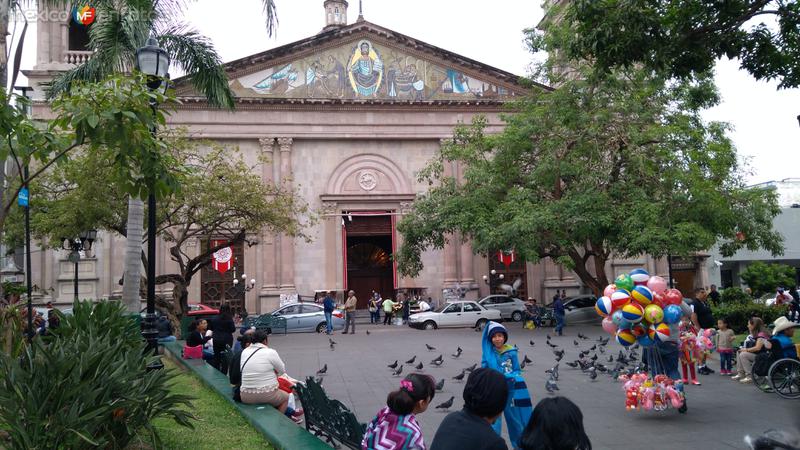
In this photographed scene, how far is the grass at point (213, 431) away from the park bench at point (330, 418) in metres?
0.61

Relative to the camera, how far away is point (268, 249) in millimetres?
33688

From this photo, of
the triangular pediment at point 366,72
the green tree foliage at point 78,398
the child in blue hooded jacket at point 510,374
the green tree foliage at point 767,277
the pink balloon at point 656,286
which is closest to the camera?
the green tree foliage at point 78,398

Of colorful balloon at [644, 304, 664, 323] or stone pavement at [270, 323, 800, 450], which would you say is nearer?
stone pavement at [270, 323, 800, 450]

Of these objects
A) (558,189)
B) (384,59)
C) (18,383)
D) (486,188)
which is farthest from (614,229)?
(18,383)

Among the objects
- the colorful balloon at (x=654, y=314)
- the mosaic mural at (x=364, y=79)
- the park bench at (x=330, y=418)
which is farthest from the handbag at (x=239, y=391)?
the mosaic mural at (x=364, y=79)

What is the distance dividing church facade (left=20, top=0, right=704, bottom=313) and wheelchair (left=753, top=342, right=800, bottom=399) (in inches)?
923

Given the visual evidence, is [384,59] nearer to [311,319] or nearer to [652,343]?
[311,319]

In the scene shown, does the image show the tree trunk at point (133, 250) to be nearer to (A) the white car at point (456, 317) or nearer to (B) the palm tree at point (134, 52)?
(B) the palm tree at point (134, 52)

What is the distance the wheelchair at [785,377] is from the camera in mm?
10055

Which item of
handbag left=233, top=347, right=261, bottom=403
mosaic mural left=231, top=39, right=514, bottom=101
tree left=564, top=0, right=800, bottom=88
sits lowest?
handbag left=233, top=347, right=261, bottom=403

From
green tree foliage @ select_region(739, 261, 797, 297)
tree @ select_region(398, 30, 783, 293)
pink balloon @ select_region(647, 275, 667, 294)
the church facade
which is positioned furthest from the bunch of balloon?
green tree foliage @ select_region(739, 261, 797, 297)

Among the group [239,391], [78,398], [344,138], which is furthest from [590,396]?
[344,138]

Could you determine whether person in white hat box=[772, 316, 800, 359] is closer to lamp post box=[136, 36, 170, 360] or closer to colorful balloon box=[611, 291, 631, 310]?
colorful balloon box=[611, 291, 631, 310]

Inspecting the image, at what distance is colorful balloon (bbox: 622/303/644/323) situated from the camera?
8805 millimetres
